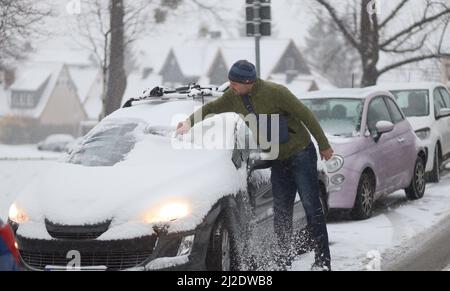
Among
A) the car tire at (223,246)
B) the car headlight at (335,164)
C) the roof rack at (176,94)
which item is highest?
the roof rack at (176,94)

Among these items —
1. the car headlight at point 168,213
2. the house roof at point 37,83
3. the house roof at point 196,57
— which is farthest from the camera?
the house roof at point 37,83

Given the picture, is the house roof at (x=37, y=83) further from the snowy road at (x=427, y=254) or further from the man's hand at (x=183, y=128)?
the man's hand at (x=183, y=128)

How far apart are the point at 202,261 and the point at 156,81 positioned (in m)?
72.7

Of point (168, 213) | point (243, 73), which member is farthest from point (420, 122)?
point (168, 213)

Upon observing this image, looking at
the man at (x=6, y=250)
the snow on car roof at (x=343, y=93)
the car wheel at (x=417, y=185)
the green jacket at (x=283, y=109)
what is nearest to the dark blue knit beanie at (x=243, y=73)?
the green jacket at (x=283, y=109)

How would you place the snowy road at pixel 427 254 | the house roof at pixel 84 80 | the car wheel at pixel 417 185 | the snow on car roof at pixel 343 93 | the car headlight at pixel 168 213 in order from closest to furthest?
the car headlight at pixel 168 213, the snowy road at pixel 427 254, the snow on car roof at pixel 343 93, the car wheel at pixel 417 185, the house roof at pixel 84 80

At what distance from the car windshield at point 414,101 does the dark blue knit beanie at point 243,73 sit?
312 inches

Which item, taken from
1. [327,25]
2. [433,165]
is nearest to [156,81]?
[327,25]

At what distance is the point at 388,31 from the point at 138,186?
16650 millimetres

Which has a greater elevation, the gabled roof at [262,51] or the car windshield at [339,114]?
the gabled roof at [262,51]

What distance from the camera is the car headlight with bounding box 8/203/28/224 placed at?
583 centimetres

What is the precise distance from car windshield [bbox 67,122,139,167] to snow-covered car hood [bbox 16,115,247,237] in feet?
0.43

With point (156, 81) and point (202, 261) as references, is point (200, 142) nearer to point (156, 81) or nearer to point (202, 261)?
point (202, 261)

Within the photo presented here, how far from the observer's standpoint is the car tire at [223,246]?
571cm
